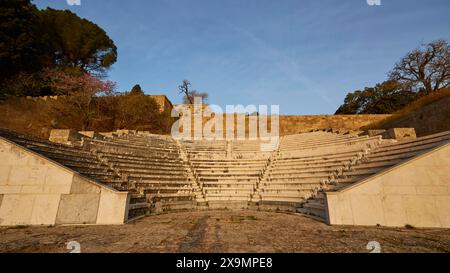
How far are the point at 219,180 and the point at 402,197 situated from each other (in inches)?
285

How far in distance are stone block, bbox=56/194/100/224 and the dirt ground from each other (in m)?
0.38

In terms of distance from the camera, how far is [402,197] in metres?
5.48

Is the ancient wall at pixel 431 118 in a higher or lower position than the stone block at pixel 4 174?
higher

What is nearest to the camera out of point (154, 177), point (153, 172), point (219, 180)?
point (154, 177)

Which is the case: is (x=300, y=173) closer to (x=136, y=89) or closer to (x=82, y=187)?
(x=82, y=187)

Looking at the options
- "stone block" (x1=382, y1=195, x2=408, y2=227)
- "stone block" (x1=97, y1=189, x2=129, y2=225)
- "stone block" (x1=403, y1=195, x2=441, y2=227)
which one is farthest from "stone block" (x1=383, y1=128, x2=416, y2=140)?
"stone block" (x1=97, y1=189, x2=129, y2=225)

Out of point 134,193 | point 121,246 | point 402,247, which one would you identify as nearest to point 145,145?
point 134,193

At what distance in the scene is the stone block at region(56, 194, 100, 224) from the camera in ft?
18.4

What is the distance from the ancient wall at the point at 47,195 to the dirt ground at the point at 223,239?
49 cm

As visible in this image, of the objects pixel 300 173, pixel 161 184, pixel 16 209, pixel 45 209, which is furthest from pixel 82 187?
pixel 300 173

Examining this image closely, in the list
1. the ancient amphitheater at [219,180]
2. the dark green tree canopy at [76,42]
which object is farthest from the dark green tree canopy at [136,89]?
the ancient amphitheater at [219,180]

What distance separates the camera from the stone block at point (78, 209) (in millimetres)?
5594

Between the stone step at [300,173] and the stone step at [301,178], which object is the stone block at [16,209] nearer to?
the stone step at [301,178]

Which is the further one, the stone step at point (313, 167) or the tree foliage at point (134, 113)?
the tree foliage at point (134, 113)
